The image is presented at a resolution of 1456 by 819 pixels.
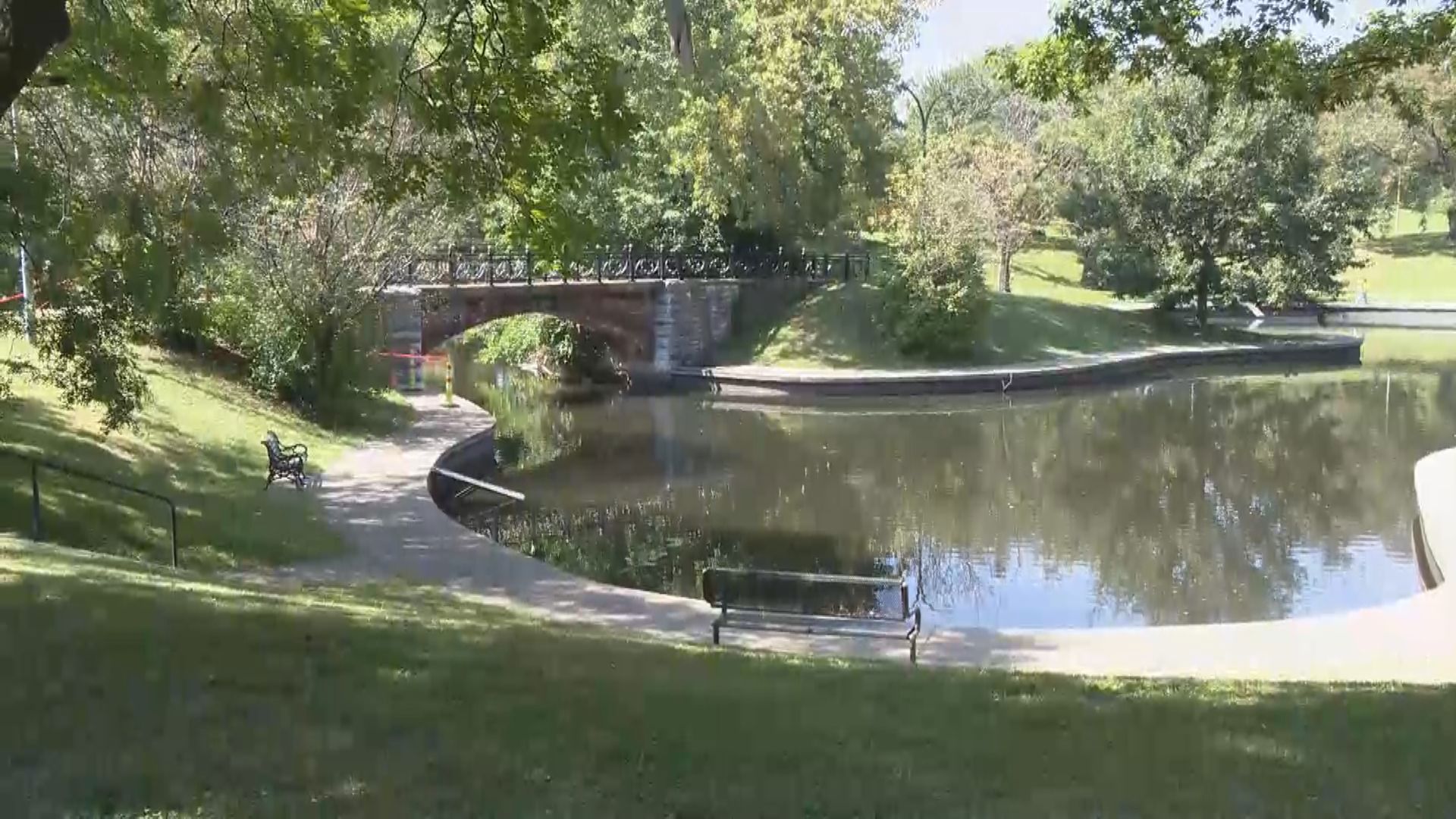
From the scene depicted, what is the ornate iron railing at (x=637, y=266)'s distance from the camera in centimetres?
3297

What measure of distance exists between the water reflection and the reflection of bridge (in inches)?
127

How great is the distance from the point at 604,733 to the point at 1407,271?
2830 inches

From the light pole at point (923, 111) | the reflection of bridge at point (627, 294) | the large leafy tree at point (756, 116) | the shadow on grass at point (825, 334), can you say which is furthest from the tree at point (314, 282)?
the light pole at point (923, 111)

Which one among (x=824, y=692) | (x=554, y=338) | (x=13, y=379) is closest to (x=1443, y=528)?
(x=824, y=692)

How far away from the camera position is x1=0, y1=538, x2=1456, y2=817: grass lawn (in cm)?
448

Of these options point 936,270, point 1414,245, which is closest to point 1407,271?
point 1414,245

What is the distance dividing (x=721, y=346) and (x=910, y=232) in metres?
7.25

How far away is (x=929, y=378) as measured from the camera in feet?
117

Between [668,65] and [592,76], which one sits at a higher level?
[668,65]

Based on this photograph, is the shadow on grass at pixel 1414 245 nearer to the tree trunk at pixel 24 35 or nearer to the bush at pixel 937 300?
the bush at pixel 937 300

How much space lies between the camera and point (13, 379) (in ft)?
61.8

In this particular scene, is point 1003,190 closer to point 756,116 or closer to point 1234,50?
point 756,116

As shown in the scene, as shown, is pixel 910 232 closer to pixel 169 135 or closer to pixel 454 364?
pixel 454 364

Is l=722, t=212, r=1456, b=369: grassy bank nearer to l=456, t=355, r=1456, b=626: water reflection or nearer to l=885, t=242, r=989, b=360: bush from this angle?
l=885, t=242, r=989, b=360: bush
